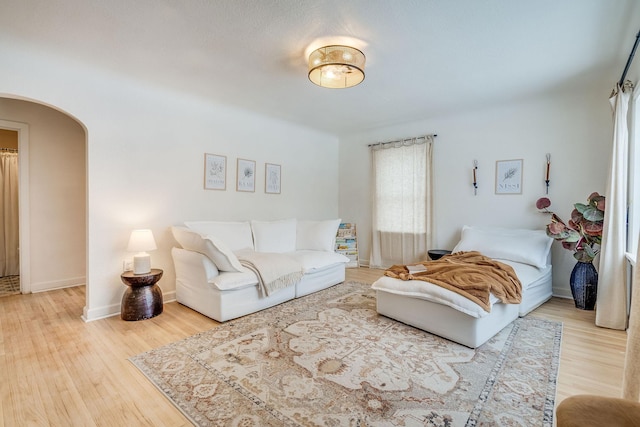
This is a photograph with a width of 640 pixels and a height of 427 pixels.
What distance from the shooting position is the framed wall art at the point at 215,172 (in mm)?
3910

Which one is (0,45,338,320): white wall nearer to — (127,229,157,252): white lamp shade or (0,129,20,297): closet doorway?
(127,229,157,252): white lamp shade

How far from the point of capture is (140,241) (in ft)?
9.83

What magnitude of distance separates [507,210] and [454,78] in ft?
6.55

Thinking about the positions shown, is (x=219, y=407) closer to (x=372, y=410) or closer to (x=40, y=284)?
(x=372, y=410)

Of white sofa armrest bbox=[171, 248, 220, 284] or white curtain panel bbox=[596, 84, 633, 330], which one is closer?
white curtain panel bbox=[596, 84, 633, 330]

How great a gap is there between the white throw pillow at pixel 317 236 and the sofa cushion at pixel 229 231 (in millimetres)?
825

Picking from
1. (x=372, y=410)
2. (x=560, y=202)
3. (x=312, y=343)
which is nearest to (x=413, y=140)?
(x=560, y=202)

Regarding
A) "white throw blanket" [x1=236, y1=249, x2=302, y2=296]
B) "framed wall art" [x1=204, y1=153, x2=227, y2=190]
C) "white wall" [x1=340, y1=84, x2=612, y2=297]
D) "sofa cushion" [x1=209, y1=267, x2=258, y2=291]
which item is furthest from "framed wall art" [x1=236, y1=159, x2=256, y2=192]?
"white wall" [x1=340, y1=84, x2=612, y2=297]

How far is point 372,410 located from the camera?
5.37 feet

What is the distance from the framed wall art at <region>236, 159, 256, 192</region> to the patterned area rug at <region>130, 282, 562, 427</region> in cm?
210

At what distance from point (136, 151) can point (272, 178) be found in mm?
1944

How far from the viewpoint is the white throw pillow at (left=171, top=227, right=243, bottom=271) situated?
2.85m

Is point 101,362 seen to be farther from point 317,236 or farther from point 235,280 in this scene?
point 317,236

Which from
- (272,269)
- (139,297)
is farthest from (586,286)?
(139,297)
